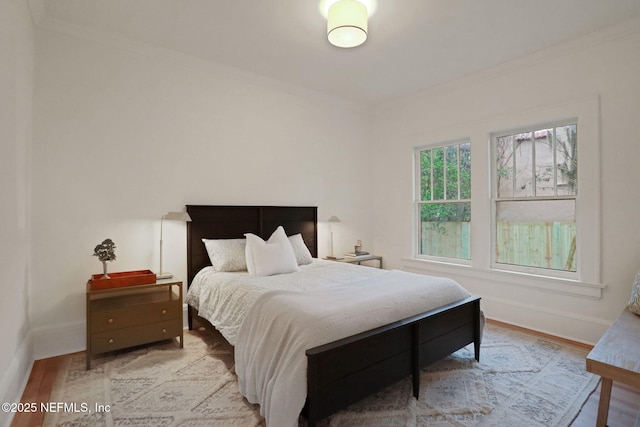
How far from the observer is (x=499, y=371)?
2438 millimetres

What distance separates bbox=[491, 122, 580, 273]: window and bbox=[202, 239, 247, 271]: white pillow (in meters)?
2.90

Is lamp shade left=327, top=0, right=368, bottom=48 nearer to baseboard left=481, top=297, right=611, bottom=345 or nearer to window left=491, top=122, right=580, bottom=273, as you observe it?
window left=491, top=122, right=580, bottom=273

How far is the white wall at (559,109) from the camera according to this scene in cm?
280

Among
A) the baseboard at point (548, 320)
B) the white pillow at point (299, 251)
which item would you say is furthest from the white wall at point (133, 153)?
the baseboard at point (548, 320)

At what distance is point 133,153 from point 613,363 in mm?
3857

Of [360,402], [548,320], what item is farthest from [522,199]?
[360,402]

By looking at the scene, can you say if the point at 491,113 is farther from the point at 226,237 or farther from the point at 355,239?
the point at 226,237

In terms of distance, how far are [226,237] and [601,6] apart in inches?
154

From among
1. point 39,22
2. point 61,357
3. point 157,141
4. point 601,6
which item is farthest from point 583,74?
point 61,357

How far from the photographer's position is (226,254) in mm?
3195

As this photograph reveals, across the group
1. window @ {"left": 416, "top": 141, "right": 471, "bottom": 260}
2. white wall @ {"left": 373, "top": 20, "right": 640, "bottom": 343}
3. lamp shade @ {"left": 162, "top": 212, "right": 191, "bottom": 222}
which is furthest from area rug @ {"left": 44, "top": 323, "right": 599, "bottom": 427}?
window @ {"left": 416, "top": 141, "right": 471, "bottom": 260}

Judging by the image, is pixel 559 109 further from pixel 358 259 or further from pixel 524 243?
pixel 358 259

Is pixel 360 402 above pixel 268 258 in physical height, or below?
below

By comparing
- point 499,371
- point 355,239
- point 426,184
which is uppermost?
point 426,184
